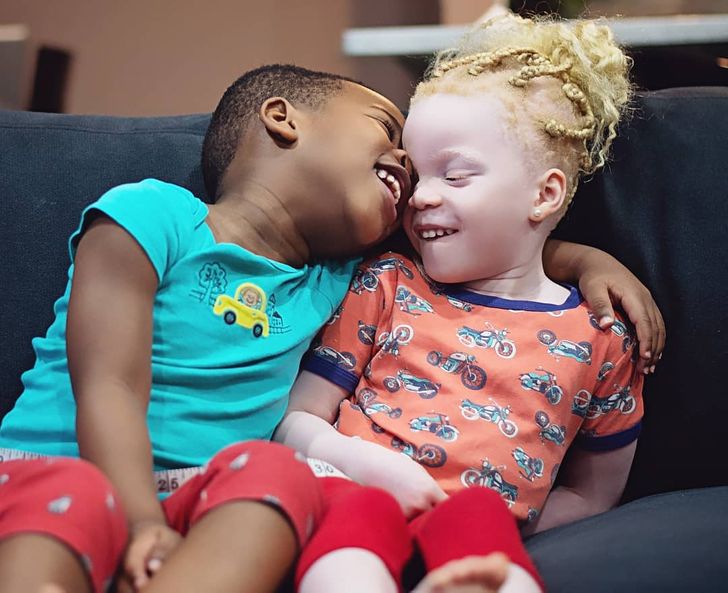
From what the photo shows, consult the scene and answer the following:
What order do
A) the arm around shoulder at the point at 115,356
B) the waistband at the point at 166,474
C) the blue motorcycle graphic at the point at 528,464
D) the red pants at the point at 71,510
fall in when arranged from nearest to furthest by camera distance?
the red pants at the point at 71,510 < the arm around shoulder at the point at 115,356 < the waistband at the point at 166,474 < the blue motorcycle graphic at the point at 528,464

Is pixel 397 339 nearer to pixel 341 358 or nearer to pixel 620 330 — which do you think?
pixel 341 358

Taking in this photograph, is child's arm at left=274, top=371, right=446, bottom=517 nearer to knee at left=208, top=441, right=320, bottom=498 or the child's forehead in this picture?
knee at left=208, top=441, right=320, bottom=498

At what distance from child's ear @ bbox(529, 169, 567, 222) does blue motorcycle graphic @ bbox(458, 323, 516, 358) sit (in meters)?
0.16

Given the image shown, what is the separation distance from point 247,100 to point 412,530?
0.61m

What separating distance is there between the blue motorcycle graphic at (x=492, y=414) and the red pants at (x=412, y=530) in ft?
0.52

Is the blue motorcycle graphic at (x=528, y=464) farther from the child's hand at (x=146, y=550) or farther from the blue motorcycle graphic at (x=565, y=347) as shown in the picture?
the child's hand at (x=146, y=550)

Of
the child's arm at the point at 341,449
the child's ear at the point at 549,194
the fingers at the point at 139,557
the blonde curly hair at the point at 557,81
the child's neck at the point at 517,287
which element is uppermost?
the blonde curly hair at the point at 557,81

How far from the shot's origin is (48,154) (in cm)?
117

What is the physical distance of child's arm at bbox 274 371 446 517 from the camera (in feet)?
3.01

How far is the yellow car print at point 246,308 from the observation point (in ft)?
3.23

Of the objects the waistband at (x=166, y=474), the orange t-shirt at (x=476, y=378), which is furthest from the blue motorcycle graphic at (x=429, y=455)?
the waistband at (x=166, y=474)

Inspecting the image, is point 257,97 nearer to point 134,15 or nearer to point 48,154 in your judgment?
point 48,154

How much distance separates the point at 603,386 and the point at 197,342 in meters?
0.51

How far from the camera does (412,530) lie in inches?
34.3
